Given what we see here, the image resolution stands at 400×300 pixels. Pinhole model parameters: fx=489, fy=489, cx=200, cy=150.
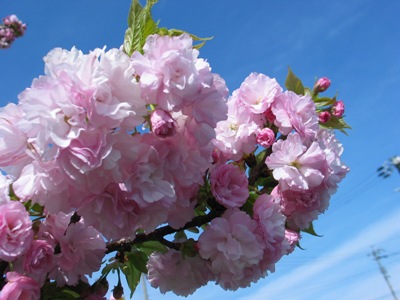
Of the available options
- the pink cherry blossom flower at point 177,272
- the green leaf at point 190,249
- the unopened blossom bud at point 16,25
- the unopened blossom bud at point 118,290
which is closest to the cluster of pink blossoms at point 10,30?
the unopened blossom bud at point 16,25

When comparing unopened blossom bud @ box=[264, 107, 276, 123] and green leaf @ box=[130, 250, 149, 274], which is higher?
unopened blossom bud @ box=[264, 107, 276, 123]

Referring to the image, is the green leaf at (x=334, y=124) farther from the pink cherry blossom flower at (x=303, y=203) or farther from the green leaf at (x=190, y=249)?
the green leaf at (x=190, y=249)

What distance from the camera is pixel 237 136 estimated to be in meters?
1.19

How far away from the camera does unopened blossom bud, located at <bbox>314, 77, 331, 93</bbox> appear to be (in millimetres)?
1471

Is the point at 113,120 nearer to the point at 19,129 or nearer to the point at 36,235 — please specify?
the point at 19,129

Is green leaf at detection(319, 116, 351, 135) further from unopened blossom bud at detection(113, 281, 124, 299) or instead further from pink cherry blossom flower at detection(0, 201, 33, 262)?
pink cherry blossom flower at detection(0, 201, 33, 262)

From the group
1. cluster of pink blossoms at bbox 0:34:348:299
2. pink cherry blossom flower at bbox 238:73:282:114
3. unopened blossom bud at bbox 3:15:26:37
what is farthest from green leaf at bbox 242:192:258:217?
unopened blossom bud at bbox 3:15:26:37

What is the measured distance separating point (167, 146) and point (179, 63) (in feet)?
0.51

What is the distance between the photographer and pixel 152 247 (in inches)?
48.7

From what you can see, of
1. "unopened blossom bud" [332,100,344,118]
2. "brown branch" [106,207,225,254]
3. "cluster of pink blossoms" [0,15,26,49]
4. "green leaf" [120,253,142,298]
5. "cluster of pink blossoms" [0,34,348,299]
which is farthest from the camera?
"cluster of pink blossoms" [0,15,26,49]

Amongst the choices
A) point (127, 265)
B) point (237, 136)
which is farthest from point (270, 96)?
point (127, 265)

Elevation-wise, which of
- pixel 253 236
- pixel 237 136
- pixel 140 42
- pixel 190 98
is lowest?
pixel 253 236

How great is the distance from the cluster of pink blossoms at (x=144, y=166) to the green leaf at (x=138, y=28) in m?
0.12

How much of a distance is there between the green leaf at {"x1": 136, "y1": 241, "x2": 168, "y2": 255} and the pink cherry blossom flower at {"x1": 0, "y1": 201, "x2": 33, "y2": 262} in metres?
0.32
